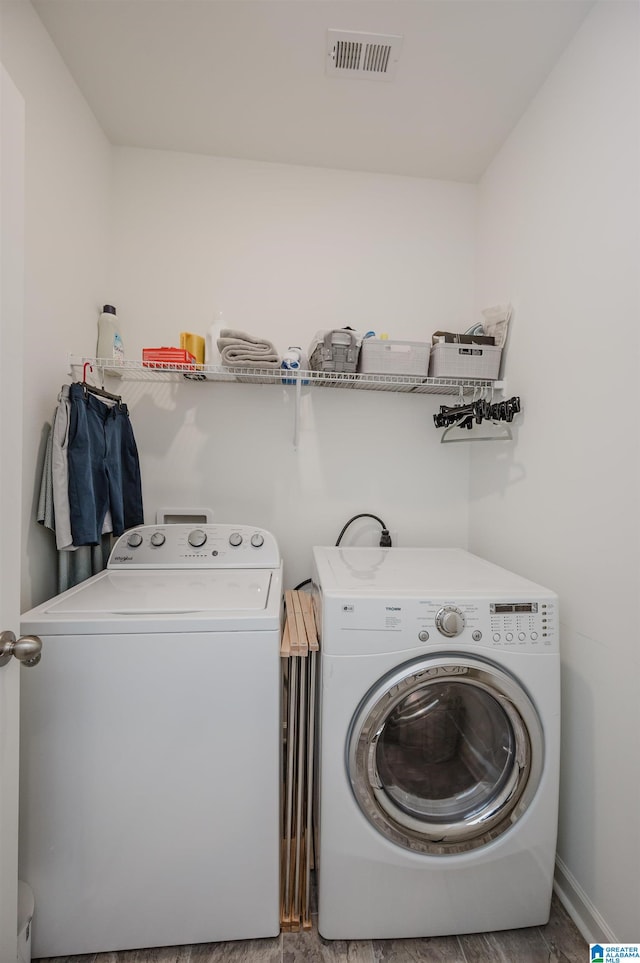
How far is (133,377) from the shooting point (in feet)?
6.11

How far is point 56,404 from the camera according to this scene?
147cm

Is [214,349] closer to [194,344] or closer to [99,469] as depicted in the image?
[194,344]

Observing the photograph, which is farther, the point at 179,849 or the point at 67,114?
the point at 67,114

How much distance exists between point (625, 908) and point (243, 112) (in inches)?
113

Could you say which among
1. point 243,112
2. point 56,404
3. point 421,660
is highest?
point 243,112

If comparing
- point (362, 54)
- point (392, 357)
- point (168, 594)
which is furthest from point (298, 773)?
point (362, 54)

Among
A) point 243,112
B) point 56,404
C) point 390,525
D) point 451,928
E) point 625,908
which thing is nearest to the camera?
point 625,908

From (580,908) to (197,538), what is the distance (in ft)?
5.63

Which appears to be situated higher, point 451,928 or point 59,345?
point 59,345

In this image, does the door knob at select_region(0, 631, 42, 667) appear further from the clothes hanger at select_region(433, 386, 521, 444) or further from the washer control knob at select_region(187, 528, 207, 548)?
the clothes hanger at select_region(433, 386, 521, 444)

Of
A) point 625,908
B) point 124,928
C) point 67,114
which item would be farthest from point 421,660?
point 67,114

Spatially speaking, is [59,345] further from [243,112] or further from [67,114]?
[243,112]

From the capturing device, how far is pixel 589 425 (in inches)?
50.0

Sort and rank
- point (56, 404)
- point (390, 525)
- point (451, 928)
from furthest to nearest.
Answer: point (390, 525), point (56, 404), point (451, 928)
